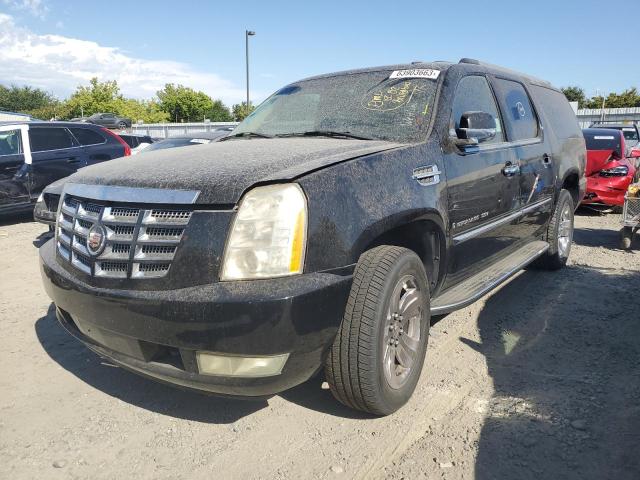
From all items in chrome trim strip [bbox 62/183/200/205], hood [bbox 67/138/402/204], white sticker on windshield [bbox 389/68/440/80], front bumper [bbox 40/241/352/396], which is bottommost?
front bumper [bbox 40/241/352/396]

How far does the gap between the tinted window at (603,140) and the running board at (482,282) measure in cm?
570

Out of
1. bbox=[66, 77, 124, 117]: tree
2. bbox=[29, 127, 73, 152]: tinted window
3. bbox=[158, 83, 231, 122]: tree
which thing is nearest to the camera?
bbox=[29, 127, 73, 152]: tinted window

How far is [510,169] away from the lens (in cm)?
389

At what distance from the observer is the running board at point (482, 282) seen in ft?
10.2

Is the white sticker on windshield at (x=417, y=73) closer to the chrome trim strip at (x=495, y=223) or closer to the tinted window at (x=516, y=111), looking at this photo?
the tinted window at (x=516, y=111)

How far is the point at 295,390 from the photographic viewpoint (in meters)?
3.08

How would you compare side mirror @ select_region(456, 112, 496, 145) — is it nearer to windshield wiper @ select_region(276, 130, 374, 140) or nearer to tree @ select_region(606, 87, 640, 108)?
windshield wiper @ select_region(276, 130, 374, 140)

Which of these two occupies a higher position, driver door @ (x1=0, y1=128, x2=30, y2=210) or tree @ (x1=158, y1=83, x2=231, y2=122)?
tree @ (x1=158, y1=83, x2=231, y2=122)

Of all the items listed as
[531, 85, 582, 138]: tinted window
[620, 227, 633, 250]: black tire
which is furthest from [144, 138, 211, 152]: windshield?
[620, 227, 633, 250]: black tire

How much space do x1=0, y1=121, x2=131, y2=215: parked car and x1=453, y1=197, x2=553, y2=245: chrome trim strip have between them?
761cm

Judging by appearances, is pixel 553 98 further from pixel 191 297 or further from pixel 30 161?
pixel 30 161

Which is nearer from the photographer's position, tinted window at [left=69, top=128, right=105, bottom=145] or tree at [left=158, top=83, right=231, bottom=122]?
tinted window at [left=69, top=128, right=105, bottom=145]

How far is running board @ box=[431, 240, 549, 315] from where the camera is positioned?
3.12 metres

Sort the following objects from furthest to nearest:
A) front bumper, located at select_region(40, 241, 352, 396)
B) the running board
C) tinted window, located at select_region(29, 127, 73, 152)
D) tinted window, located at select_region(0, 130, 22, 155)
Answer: tinted window, located at select_region(29, 127, 73, 152)
tinted window, located at select_region(0, 130, 22, 155)
the running board
front bumper, located at select_region(40, 241, 352, 396)
